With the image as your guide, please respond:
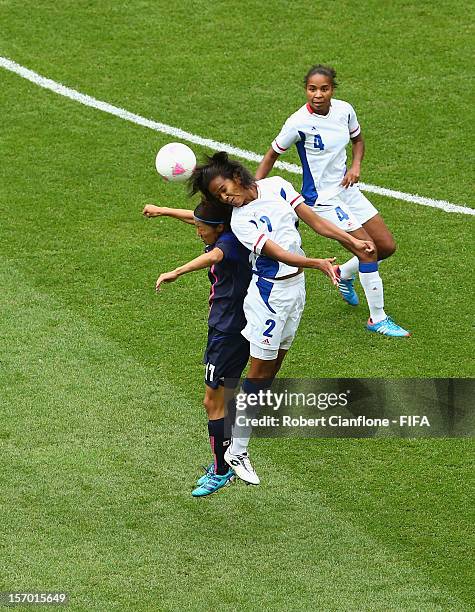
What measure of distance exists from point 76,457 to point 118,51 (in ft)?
23.0

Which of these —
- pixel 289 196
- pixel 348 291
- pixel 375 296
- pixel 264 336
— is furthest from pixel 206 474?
pixel 348 291

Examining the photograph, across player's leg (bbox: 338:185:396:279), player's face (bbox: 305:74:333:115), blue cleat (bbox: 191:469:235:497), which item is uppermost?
player's face (bbox: 305:74:333:115)

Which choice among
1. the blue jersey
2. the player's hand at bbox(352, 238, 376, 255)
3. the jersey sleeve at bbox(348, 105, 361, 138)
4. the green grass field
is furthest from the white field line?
the blue jersey

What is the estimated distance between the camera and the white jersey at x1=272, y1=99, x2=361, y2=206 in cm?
961

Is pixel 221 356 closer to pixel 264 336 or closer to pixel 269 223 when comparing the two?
pixel 264 336

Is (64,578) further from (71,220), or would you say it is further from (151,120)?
(151,120)

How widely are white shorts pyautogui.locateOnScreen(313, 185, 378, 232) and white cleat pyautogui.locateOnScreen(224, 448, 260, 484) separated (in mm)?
2492

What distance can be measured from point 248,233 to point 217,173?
42cm

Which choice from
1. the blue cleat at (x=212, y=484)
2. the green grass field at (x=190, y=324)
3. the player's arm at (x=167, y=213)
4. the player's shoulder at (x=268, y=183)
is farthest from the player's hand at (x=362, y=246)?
the blue cleat at (x=212, y=484)

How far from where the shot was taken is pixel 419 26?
14422mm

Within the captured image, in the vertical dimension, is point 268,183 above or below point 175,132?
above

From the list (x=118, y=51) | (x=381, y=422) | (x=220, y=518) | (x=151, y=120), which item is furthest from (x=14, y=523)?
(x=118, y=51)

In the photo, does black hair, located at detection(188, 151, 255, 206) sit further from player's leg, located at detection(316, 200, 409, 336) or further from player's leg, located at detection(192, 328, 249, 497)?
player's leg, located at detection(316, 200, 409, 336)

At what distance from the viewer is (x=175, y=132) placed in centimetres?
1280
